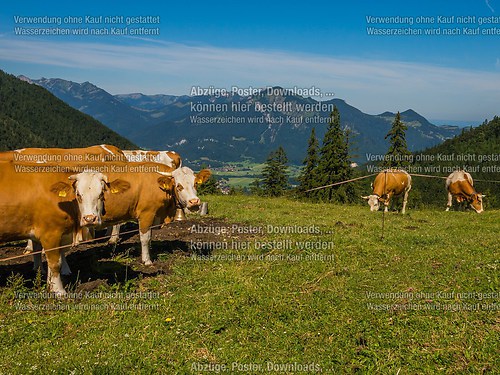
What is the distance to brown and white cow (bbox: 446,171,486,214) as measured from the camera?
24.1 m

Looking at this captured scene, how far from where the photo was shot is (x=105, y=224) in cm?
1102

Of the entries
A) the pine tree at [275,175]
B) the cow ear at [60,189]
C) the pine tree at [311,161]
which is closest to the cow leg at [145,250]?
the cow ear at [60,189]

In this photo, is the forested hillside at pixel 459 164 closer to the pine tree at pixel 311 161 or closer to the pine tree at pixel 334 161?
the pine tree at pixel 311 161

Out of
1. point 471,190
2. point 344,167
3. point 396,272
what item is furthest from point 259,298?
point 344,167

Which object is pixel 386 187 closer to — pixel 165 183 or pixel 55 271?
pixel 165 183

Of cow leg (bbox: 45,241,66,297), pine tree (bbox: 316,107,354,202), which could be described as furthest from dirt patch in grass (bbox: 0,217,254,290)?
→ pine tree (bbox: 316,107,354,202)

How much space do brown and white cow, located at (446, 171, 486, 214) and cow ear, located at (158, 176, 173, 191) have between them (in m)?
20.1

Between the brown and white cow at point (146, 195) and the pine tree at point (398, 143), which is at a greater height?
the pine tree at point (398, 143)

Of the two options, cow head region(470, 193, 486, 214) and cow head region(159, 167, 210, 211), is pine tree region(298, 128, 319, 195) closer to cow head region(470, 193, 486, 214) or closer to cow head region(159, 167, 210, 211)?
cow head region(470, 193, 486, 214)

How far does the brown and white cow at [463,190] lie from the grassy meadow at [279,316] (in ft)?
44.9

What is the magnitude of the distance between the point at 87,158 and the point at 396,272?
460 inches

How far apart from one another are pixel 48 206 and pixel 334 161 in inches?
1813

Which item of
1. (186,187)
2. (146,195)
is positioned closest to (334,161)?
(186,187)

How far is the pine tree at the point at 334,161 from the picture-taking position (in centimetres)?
5084
